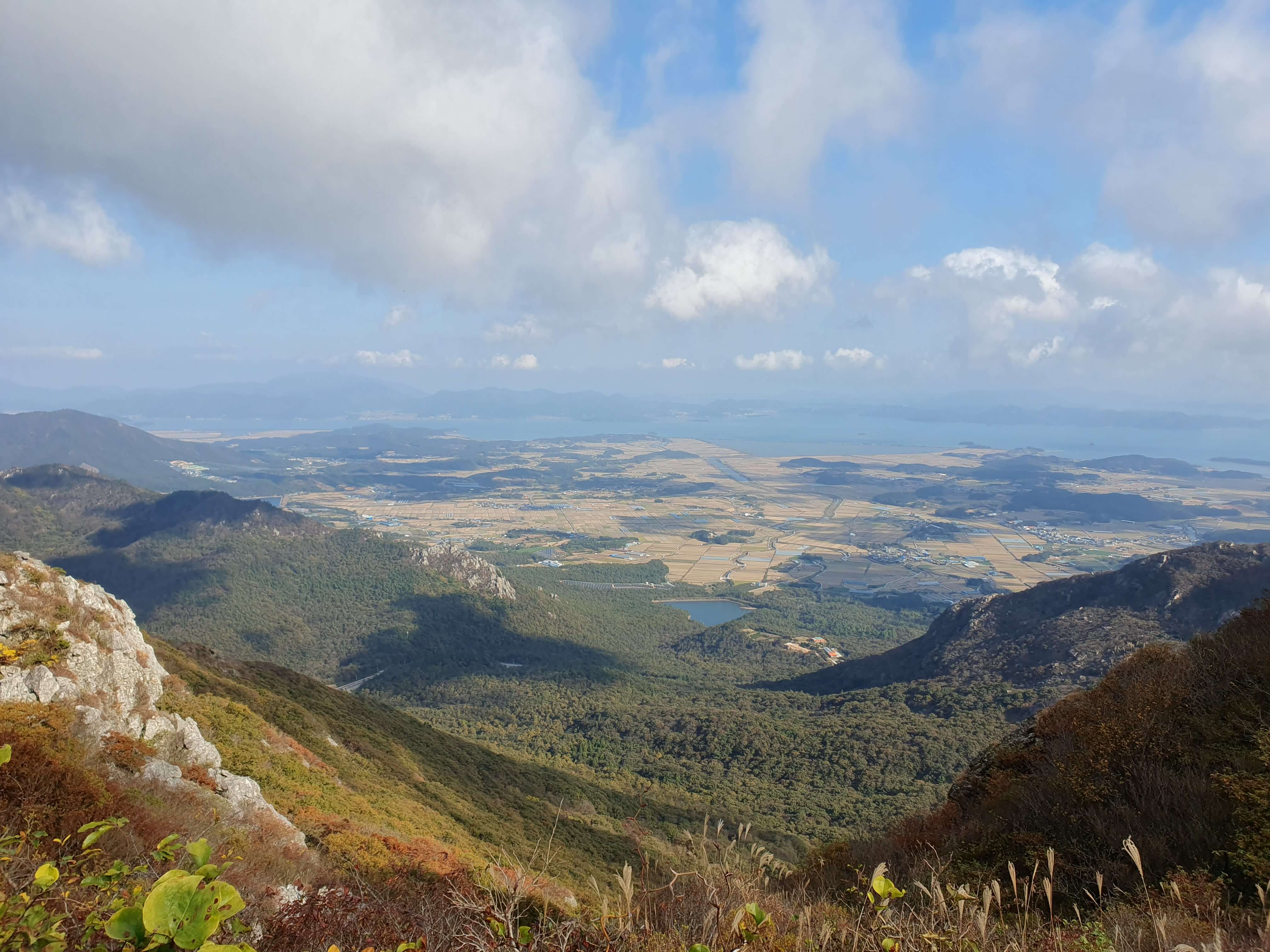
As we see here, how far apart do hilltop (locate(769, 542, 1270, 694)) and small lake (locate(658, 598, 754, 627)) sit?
130 ft

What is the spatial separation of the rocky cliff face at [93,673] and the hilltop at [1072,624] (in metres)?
54.2

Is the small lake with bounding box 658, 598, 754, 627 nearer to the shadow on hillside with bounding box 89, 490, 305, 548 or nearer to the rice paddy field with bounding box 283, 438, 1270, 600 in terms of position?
the rice paddy field with bounding box 283, 438, 1270, 600

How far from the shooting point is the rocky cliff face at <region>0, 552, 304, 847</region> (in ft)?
41.5

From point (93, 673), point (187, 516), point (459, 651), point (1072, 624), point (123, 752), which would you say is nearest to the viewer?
point (123, 752)

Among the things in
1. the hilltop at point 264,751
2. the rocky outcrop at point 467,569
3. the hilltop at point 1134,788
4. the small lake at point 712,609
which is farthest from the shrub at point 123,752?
the small lake at point 712,609

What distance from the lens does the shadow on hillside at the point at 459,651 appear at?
7256 centimetres

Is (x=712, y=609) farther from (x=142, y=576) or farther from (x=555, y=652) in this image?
(x=142, y=576)

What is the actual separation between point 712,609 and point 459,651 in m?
49.1

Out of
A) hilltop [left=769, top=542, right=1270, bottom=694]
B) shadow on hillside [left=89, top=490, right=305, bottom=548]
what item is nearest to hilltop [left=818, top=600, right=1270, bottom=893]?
hilltop [left=769, top=542, right=1270, bottom=694]

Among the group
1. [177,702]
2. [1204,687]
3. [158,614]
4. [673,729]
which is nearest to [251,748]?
[177,702]

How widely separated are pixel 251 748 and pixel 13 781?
13.7m

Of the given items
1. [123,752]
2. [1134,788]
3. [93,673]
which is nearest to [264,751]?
[93,673]

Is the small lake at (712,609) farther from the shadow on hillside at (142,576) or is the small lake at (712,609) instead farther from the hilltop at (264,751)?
the hilltop at (264,751)

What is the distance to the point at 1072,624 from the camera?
188ft
